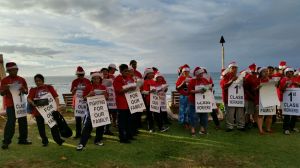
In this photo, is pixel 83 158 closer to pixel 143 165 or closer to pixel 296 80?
pixel 143 165

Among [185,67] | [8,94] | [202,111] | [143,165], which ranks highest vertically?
[185,67]

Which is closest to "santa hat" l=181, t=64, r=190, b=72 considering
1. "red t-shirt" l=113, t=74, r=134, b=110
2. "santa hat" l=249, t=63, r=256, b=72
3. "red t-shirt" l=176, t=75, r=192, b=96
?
"red t-shirt" l=176, t=75, r=192, b=96

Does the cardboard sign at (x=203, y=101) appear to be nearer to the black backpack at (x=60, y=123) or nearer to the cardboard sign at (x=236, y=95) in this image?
the cardboard sign at (x=236, y=95)

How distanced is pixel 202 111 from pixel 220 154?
93.9 inches

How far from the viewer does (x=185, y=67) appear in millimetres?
11398

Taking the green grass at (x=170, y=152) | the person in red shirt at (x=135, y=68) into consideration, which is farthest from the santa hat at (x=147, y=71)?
the green grass at (x=170, y=152)

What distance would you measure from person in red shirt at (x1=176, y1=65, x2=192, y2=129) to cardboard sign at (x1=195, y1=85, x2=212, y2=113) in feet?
2.42

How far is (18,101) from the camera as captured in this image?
9039mm

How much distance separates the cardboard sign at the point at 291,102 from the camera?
424 inches

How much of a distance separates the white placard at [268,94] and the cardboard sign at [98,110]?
5069 millimetres

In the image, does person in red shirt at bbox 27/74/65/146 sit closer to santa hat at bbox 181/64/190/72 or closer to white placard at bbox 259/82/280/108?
santa hat at bbox 181/64/190/72

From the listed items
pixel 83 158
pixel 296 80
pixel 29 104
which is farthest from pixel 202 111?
pixel 29 104

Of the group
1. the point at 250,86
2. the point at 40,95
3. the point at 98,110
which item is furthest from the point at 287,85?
the point at 40,95

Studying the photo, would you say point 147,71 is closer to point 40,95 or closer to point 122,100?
point 122,100
